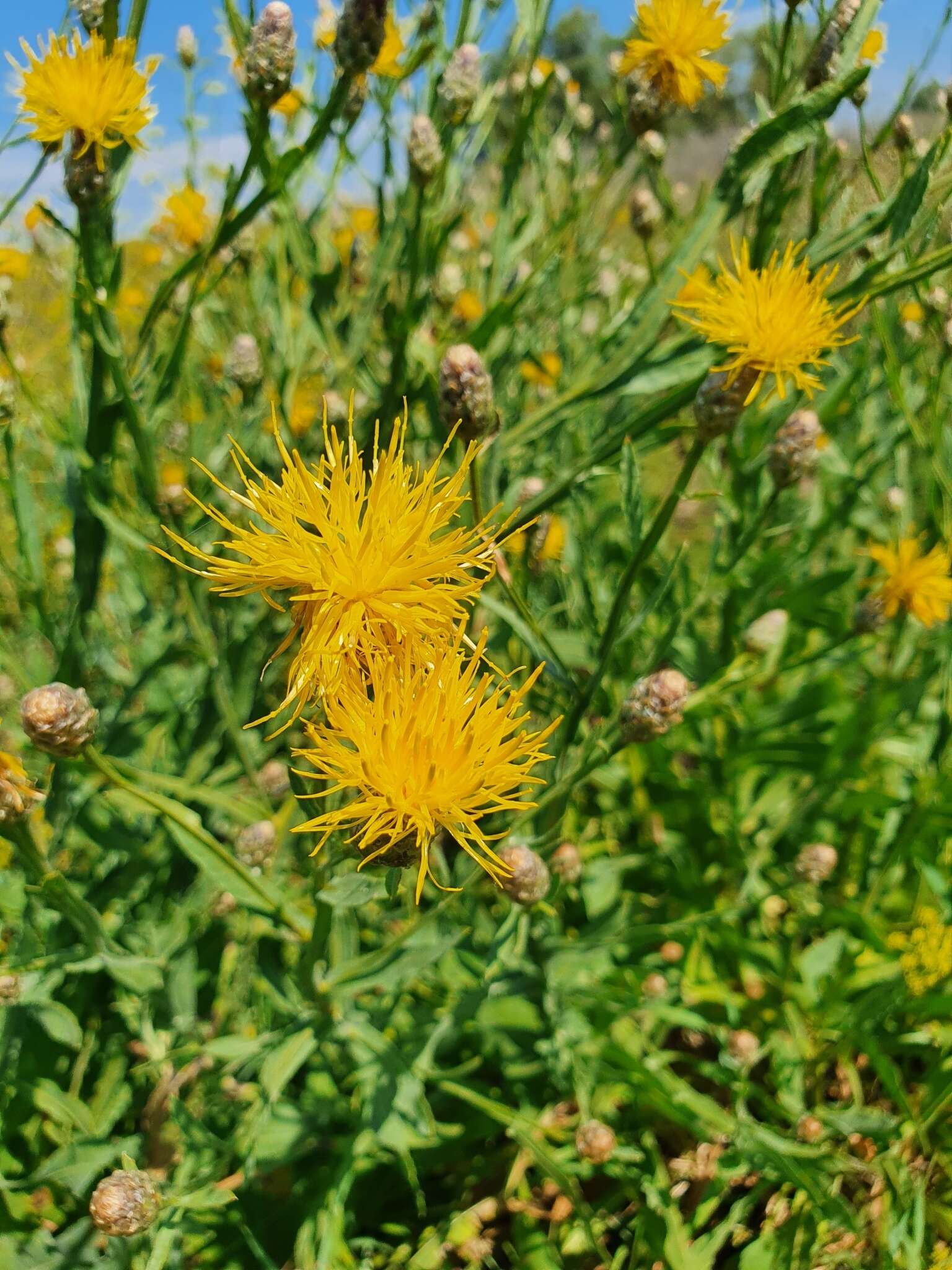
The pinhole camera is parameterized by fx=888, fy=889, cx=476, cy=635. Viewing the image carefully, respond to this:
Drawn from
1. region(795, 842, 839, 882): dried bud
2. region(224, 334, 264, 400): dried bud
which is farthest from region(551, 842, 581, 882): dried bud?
region(224, 334, 264, 400): dried bud

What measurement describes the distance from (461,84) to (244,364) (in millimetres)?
827

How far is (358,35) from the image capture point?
1645 mm

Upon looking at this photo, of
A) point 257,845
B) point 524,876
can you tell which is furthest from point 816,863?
point 257,845

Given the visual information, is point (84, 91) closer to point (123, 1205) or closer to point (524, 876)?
point (524, 876)

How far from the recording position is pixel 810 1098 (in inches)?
84.6

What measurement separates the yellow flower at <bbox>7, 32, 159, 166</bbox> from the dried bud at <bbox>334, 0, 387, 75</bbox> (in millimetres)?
361

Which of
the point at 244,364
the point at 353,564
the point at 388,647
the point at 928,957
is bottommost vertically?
the point at 928,957

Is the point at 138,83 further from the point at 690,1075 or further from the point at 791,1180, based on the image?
the point at 690,1075

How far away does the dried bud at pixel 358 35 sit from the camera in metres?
1.64

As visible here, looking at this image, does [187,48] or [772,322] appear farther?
[187,48]

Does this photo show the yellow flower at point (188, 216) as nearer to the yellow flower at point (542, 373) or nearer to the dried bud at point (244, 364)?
the dried bud at point (244, 364)

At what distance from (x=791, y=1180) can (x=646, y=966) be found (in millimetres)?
570

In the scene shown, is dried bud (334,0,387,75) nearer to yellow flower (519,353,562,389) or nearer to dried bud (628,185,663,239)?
dried bud (628,185,663,239)

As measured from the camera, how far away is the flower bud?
1258mm
